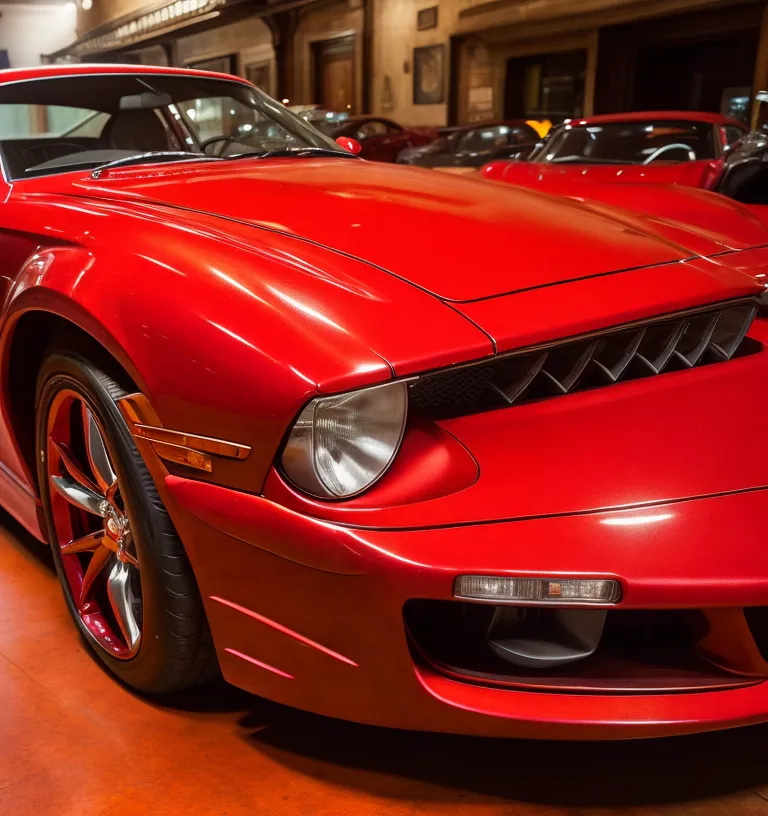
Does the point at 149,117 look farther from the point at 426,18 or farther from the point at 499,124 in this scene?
the point at 426,18

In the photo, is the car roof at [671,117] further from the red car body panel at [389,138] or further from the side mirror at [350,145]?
the red car body panel at [389,138]

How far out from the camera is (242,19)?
13461 mm

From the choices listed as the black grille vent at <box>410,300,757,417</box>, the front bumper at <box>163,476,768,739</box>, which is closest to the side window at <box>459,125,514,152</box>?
the black grille vent at <box>410,300,757,417</box>

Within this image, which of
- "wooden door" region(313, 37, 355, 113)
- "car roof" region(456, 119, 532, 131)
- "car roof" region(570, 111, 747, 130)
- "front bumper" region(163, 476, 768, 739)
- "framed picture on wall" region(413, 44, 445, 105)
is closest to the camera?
"front bumper" region(163, 476, 768, 739)

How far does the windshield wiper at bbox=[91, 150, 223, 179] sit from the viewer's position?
76.5 inches

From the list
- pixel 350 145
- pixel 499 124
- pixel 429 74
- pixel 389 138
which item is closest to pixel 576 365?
pixel 350 145

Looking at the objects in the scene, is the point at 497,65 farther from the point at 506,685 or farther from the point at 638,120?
the point at 506,685

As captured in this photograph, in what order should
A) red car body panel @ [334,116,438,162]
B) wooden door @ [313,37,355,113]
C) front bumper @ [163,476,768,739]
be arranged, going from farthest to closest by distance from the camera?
wooden door @ [313,37,355,113]
red car body panel @ [334,116,438,162]
front bumper @ [163,476,768,739]

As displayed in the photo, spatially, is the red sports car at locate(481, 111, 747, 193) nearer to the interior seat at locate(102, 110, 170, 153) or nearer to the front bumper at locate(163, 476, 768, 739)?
the interior seat at locate(102, 110, 170, 153)

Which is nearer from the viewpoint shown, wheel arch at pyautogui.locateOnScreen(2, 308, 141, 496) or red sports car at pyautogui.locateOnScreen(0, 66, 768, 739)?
red sports car at pyautogui.locateOnScreen(0, 66, 768, 739)

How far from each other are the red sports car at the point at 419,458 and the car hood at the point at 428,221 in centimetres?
1

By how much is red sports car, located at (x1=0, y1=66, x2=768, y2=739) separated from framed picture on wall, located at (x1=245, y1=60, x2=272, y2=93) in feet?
42.2

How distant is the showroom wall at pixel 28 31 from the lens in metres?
12.0

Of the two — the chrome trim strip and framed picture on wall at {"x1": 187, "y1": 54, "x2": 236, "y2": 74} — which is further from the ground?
framed picture on wall at {"x1": 187, "y1": 54, "x2": 236, "y2": 74}
